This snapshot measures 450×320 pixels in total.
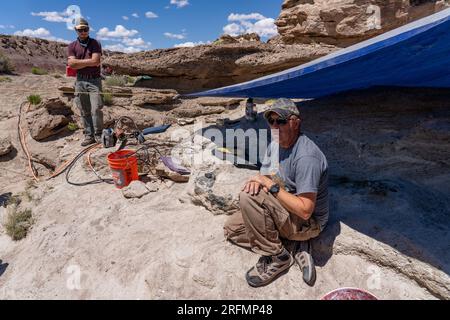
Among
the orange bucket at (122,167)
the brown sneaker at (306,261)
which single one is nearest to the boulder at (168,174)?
the orange bucket at (122,167)

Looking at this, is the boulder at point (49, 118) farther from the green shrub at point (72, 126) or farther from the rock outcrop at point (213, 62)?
the rock outcrop at point (213, 62)

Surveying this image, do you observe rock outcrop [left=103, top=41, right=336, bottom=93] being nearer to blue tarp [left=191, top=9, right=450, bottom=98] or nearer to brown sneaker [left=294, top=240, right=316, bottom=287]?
blue tarp [left=191, top=9, right=450, bottom=98]

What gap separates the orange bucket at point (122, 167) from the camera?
3.86 meters

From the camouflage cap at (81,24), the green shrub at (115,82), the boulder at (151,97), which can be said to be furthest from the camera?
the green shrub at (115,82)

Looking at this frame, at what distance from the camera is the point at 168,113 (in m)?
6.56

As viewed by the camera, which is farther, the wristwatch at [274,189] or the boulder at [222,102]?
the boulder at [222,102]

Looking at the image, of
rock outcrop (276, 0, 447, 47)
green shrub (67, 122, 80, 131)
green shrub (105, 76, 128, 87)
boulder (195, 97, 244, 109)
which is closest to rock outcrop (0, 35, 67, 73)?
green shrub (105, 76, 128, 87)

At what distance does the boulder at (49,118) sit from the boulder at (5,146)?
17.6 inches

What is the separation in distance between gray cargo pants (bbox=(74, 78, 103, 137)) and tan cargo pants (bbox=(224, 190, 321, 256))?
12.0 ft

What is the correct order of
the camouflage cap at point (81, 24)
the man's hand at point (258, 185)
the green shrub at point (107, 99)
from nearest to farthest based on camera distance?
the man's hand at point (258, 185), the camouflage cap at point (81, 24), the green shrub at point (107, 99)

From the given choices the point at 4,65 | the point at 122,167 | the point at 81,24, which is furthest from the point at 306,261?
the point at 4,65

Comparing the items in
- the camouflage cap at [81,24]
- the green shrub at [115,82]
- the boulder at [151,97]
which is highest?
the camouflage cap at [81,24]
